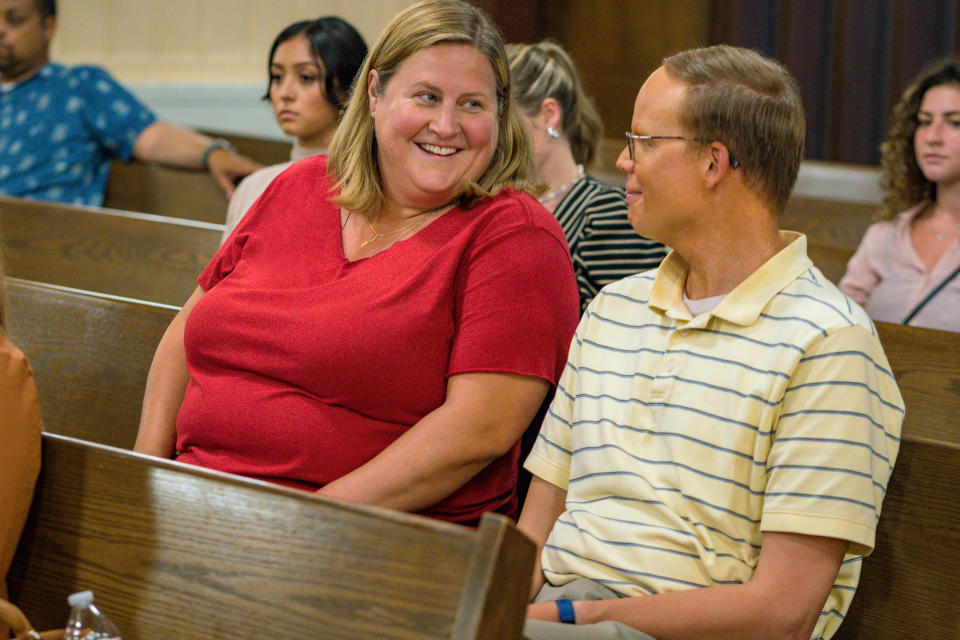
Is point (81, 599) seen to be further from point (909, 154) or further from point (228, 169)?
point (909, 154)

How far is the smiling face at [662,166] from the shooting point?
159 cm

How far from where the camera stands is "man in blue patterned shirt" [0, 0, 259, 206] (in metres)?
4.09

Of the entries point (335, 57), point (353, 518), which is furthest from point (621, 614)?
point (335, 57)

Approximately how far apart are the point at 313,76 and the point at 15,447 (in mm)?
1766

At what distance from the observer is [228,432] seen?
1849 mm

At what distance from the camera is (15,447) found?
146 cm

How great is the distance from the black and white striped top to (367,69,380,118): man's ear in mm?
584

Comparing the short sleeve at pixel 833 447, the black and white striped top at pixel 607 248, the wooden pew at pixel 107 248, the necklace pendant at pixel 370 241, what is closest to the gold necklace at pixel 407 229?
the necklace pendant at pixel 370 241

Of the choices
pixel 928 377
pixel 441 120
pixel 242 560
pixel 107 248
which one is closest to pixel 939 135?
pixel 928 377

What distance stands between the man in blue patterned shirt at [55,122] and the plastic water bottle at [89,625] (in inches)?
114

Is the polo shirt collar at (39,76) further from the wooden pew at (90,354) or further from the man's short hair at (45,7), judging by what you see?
the wooden pew at (90,354)

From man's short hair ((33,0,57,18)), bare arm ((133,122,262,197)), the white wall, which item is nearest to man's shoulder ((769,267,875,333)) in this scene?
bare arm ((133,122,262,197))

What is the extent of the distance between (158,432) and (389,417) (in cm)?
50

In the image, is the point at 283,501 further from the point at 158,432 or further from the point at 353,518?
the point at 158,432
